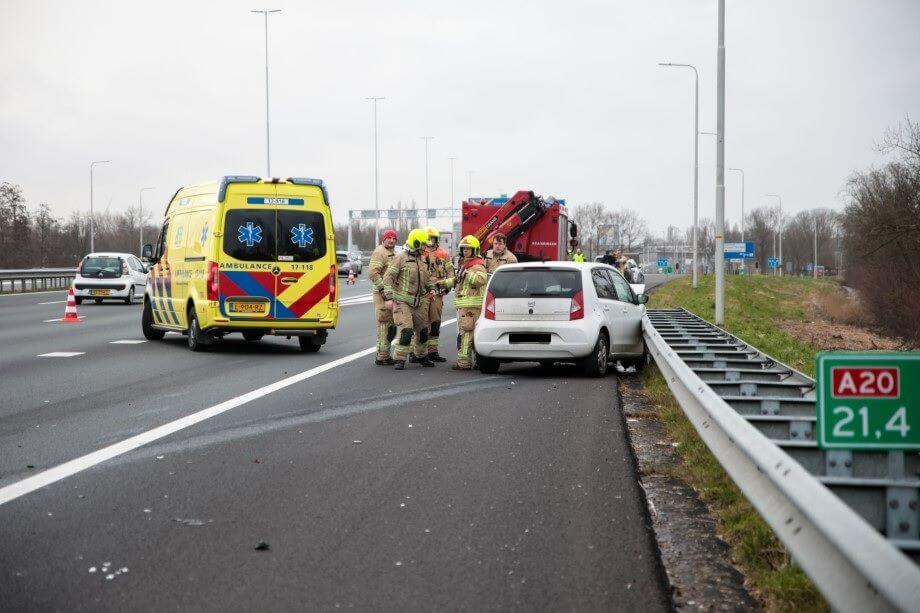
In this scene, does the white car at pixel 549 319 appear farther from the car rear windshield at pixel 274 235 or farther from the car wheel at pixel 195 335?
the car wheel at pixel 195 335

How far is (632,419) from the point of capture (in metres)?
10.4

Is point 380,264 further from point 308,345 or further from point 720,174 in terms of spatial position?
point 720,174

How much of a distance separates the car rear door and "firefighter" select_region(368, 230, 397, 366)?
287 centimetres

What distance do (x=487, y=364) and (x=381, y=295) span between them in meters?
1.87

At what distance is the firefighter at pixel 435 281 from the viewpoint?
50.5 ft

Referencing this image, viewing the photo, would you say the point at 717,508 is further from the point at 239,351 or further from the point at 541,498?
the point at 239,351

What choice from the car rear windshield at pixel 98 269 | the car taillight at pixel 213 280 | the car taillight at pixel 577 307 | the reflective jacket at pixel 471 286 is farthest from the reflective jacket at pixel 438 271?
the car rear windshield at pixel 98 269

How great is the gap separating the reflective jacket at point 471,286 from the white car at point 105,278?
833 inches

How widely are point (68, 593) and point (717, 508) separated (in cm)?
347

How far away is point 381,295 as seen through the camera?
15.4 metres

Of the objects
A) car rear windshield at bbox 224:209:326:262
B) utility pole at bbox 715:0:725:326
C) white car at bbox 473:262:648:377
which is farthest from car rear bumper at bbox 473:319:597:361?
utility pole at bbox 715:0:725:326

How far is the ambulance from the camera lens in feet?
54.9

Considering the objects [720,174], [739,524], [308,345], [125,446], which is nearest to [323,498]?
[739,524]

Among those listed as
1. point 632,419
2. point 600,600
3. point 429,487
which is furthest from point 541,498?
point 632,419
